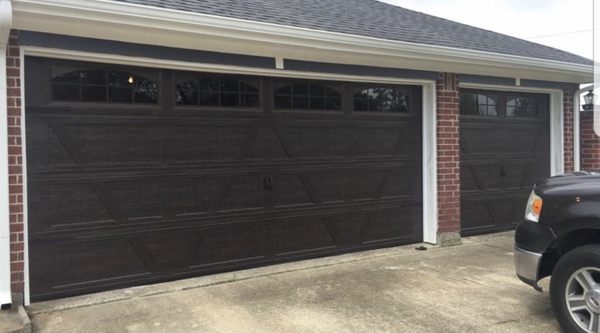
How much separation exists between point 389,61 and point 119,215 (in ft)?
12.2

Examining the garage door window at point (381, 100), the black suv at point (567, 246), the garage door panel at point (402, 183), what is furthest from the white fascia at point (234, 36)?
the black suv at point (567, 246)

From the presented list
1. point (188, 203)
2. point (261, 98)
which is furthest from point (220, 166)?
point (261, 98)

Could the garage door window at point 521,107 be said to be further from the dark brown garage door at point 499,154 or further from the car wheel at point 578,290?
the car wheel at point 578,290

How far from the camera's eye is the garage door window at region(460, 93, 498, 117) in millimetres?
7883

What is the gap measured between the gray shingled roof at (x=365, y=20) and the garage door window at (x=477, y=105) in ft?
2.37

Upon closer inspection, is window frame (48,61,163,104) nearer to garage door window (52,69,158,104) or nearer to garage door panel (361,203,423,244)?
garage door window (52,69,158,104)

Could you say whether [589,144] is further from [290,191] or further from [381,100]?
[290,191]

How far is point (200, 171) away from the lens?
5.71 meters

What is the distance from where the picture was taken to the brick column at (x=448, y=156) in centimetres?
735

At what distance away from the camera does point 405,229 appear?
24.0ft

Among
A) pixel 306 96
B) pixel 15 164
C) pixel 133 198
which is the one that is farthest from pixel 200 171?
pixel 15 164

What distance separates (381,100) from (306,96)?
3.95ft

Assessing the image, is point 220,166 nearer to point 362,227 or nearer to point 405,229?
point 362,227

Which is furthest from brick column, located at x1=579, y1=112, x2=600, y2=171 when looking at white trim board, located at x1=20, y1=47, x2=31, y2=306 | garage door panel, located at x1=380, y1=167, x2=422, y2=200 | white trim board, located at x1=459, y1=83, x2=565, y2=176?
white trim board, located at x1=20, y1=47, x2=31, y2=306
